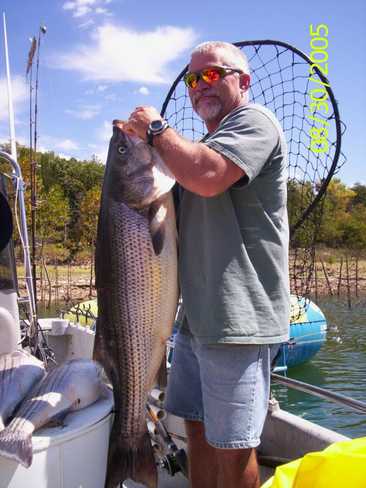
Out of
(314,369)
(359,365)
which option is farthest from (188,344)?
(359,365)

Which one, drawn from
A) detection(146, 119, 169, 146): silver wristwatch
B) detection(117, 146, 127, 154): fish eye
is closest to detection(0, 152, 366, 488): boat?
detection(117, 146, 127, 154): fish eye

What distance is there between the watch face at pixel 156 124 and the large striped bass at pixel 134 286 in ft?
0.94

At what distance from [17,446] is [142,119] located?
5.69ft

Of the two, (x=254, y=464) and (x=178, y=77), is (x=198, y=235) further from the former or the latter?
(x=178, y=77)

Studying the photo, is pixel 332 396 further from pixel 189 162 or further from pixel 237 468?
pixel 189 162

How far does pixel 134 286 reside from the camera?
2770 mm

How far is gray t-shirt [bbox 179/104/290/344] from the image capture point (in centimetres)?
242

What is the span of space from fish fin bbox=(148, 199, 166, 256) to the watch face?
0.43m

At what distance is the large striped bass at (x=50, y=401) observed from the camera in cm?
243

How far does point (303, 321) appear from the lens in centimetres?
1404

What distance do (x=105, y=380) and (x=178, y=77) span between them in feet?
7.66

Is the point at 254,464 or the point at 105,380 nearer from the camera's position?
the point at 254,464

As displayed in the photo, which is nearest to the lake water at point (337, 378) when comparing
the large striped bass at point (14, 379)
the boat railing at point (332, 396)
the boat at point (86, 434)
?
the boat at point (86, 434)

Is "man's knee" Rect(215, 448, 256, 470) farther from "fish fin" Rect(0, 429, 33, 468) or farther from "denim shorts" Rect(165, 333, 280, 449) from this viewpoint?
"fish fin" Rect(0, 429, 33, 468)
